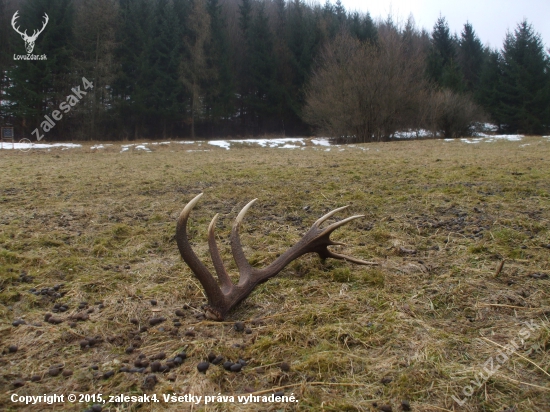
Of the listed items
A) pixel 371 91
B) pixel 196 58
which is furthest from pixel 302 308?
pixel 196 58

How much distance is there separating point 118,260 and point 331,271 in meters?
1.78

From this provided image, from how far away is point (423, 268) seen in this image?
294 centimetres

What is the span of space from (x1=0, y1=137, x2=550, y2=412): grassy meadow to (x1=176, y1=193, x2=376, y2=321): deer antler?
9 centimetres

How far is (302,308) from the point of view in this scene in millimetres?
2398

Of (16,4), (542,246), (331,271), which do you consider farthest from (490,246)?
(16,4)

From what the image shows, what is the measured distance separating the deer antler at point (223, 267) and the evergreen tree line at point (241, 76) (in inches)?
897

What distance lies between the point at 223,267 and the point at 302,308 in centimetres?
57

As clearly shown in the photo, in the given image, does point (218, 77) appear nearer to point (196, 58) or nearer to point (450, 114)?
point (196, 58)

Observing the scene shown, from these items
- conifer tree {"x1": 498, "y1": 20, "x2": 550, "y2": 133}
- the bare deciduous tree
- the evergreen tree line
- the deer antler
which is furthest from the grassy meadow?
conifer tree {"x1": 498, "y1": 20, "x2": 550, "y2": 133}

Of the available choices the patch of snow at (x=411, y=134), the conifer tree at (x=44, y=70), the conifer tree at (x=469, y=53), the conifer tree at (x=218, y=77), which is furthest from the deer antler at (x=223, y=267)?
the conifer tree at (x=469, y=53)

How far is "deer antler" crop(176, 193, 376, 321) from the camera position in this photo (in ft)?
7.58

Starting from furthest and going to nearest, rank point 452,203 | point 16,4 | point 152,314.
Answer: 1. point 16,4
2. point 452,203
3. point 152,314

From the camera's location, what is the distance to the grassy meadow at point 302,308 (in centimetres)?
174

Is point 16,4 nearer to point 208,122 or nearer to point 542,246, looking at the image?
point 208,122
